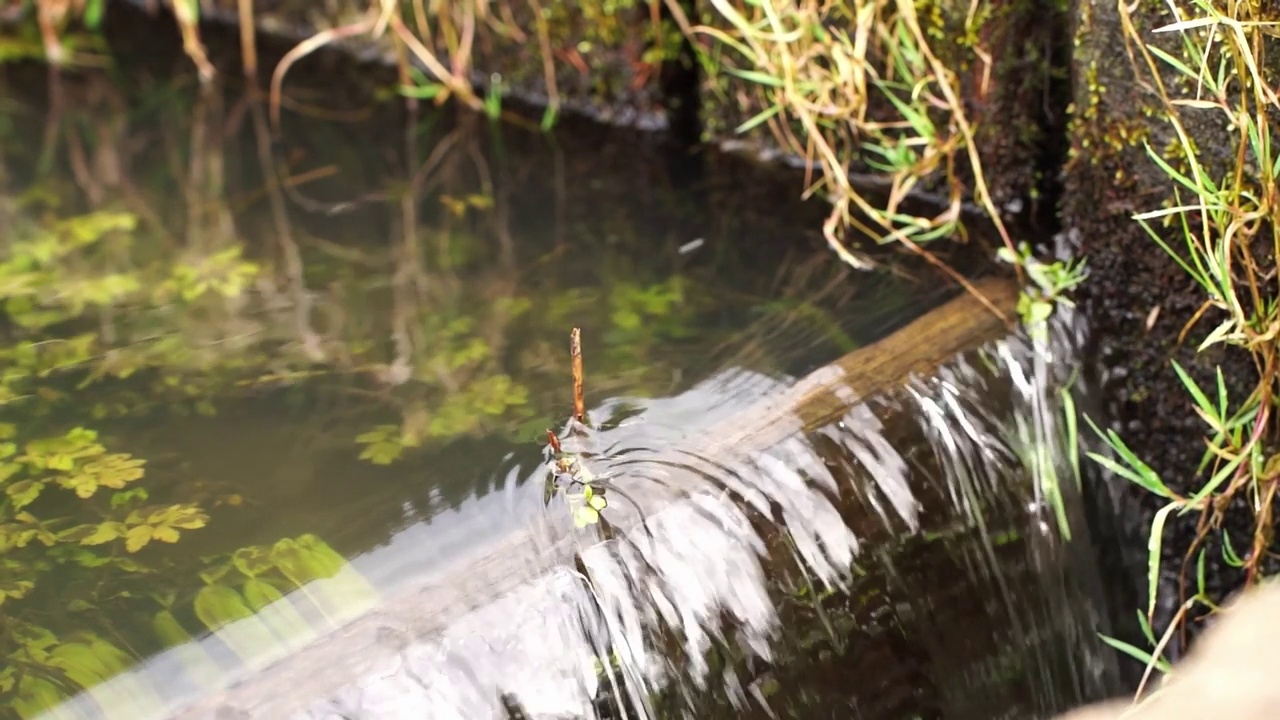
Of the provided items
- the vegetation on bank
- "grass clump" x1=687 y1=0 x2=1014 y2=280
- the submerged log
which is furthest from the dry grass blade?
the submerged log

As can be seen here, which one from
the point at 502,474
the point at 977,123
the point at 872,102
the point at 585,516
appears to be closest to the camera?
the point at 585,516

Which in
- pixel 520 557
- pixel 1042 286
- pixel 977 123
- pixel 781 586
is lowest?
pixel 781 586

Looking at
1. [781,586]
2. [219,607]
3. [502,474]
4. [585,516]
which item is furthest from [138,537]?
[781,586]

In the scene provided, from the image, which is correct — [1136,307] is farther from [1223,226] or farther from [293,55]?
[293,55]

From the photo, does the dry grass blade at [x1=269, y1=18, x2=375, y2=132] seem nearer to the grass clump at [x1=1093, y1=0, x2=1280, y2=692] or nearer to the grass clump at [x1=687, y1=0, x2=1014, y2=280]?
the grass clump at [x1=687, y1=0, x2=1014, y2=280]

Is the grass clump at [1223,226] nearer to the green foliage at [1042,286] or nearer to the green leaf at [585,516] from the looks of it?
the green foliage at [1042,286]

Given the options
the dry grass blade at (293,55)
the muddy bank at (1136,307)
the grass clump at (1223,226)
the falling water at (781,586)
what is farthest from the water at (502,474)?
the dry grass blade at (293,55)
